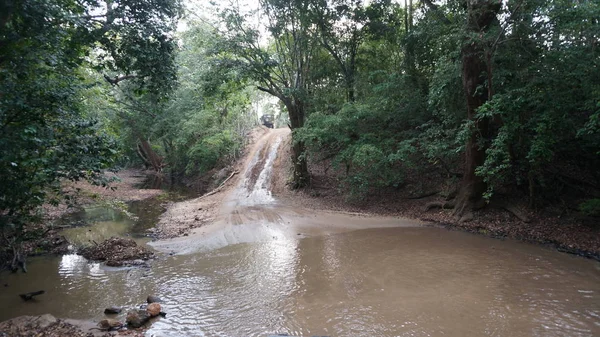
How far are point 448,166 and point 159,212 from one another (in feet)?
42.0

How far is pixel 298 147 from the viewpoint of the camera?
16.5 meters

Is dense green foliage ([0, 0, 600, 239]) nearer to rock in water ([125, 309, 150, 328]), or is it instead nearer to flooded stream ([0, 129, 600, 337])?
flooded stream ([0, 129, 600, 337])

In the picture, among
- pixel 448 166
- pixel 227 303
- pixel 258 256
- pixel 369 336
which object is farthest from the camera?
pixel 448 166

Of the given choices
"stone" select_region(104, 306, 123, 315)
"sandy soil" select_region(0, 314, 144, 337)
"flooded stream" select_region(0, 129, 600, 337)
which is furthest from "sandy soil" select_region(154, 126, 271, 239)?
"sandy soil" select_region(0, 314, 144, 337)

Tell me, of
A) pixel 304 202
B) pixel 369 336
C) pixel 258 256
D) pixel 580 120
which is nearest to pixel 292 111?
pixel 304 202

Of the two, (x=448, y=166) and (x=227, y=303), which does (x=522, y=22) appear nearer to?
(x=448, y=166)

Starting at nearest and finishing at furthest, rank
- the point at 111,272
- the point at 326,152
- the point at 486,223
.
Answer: the point at 111,272 → the point at 486,223 → the point at 326,152

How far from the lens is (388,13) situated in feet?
56.2

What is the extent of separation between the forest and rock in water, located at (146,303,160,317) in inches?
97.1

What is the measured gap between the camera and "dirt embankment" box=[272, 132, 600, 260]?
8.42m

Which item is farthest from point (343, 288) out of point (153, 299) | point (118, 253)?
point (118, 253)

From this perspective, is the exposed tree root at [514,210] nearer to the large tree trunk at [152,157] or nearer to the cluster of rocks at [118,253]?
the cluster of rocks at [118,253]

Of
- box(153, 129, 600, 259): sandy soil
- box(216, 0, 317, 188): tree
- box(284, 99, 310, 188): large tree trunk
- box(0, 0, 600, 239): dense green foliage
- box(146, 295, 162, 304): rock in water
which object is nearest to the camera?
box(0, 0, 600, 239): dense green foliage

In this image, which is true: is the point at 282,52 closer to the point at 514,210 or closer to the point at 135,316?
the point at 514,210
